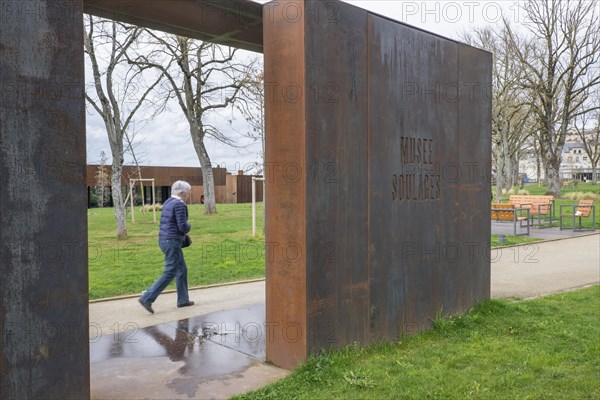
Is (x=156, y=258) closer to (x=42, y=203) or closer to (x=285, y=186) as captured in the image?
(x=285, y=186)

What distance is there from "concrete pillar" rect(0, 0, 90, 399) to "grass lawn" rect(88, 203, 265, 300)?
184 inches

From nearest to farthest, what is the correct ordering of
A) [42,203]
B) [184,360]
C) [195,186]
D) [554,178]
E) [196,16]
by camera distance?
[42,203] → [196,16] → [184,360] → [554,178] → [195,186]

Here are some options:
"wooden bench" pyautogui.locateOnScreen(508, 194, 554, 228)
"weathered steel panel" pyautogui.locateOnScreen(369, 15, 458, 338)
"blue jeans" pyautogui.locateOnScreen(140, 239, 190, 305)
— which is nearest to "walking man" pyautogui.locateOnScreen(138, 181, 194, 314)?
"blue jeans" pyautogui.locateOnScreen(140, 239, 190, 305)

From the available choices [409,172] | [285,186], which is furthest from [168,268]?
[409,172]

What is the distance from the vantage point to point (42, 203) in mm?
3521

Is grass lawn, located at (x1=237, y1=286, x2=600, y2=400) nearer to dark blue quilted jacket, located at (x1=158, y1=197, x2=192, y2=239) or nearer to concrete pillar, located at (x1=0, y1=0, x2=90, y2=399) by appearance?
concrete pillar, located at (x1=0, y1=0, x2=90, y2=399)

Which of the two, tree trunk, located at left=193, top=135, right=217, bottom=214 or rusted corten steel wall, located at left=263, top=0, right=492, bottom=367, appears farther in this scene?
tree trunk, located at left=193, top=135, right=217, bottom=214

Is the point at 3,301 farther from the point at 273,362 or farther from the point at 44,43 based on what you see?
the point at 273,362

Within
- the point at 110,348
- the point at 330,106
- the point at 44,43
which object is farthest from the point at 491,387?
the point at 44,43

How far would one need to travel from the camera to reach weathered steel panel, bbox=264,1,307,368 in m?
4.70

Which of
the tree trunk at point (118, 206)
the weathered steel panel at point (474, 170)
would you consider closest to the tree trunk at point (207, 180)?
the tree trunk at point (118, 206)

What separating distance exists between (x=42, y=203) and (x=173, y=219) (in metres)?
3.43

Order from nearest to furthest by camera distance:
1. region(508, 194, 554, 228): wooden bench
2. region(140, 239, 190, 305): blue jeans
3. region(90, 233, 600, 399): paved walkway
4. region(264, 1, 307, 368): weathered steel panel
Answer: region(90, 233, 600, 399): paved walkway < region(264, 1, 307, 368): weathered steel panel < region(140, 239, 190, 305): blue jeans < region(508, 194, 554, 228): wooden bench

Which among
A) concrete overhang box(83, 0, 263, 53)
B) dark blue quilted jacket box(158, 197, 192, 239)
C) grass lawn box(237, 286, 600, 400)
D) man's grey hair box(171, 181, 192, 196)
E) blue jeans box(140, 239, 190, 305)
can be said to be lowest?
grass lawn box(237, 286, 600, 400)
